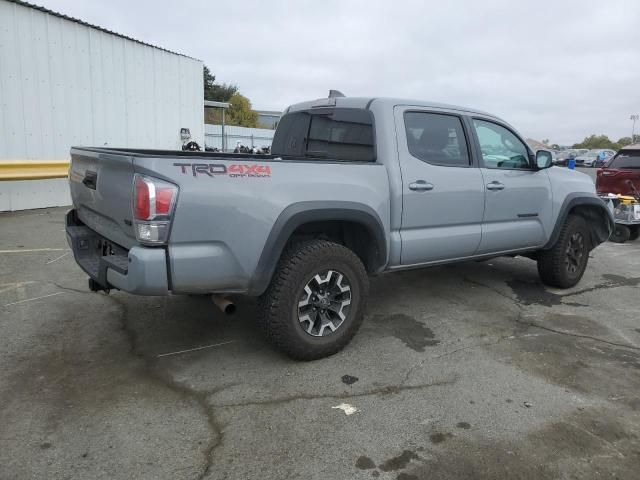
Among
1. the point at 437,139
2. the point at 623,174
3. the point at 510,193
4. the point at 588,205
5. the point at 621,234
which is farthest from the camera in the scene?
the point at 623,174

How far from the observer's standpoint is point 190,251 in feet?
9.95

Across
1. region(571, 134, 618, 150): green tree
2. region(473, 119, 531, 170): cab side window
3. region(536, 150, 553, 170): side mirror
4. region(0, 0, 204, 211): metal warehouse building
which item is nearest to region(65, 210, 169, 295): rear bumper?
region(473, 119, 531, 170): cab side window

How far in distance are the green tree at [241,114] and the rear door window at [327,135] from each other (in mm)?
46436

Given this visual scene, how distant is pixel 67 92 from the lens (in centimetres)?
1055

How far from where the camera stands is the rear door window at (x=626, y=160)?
10148mm

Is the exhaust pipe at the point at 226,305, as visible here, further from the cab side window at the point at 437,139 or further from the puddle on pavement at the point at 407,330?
the cab side window at the point at 437,139

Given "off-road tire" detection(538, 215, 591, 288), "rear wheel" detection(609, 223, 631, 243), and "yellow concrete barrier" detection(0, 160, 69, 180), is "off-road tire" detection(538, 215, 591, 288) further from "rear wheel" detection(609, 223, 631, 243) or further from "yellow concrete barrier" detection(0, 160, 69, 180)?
"yellow concrete barrier" detection(0, 160, 69, 180)

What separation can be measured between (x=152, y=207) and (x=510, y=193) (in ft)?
Answer: 11.4

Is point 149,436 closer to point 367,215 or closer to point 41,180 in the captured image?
point 367,215

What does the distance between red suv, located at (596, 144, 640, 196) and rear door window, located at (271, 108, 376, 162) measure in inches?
318

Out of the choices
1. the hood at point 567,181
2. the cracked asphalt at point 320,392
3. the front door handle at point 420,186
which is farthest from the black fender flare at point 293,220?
the hood at point 567,181

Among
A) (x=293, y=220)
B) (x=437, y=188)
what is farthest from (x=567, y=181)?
(x=293, y=220)

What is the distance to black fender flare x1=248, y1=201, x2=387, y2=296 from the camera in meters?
3.29

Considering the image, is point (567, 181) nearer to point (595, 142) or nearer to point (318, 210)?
point (318, 210)
